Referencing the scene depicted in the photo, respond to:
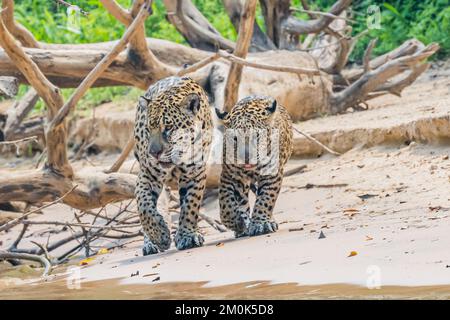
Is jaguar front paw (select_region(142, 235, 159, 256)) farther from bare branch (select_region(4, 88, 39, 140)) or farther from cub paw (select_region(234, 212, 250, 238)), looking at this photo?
bare branch (select_region(4, 88, 39, 140))

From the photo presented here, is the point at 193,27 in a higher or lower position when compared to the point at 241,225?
higher

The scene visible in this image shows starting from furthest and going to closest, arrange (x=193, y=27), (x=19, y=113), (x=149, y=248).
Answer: (x=193, y=27)
(x=19, y=113)
(x=149, y=248)

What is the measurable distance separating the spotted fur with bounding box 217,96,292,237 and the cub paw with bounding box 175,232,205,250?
41 cm

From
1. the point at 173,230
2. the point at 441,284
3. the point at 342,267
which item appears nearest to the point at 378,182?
the point at 173,230

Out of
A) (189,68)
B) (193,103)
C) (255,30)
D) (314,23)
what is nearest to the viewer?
(193,103)

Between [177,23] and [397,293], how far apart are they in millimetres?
8848

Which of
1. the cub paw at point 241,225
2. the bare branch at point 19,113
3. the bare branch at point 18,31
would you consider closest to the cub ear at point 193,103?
the cub paw at point 241,225

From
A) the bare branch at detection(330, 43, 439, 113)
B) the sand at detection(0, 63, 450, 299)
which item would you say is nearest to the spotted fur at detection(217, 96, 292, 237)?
the sand at detection(0, 63, 450, 299)

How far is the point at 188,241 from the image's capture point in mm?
8891

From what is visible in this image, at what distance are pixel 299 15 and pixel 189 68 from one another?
7.56 metres

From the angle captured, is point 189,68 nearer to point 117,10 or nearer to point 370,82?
point 117,10

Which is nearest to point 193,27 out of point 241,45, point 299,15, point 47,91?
point 241,45

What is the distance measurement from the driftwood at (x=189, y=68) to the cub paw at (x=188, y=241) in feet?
5.12

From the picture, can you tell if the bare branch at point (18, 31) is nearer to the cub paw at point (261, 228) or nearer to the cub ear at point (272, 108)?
the cub ear at point (272, 108)
